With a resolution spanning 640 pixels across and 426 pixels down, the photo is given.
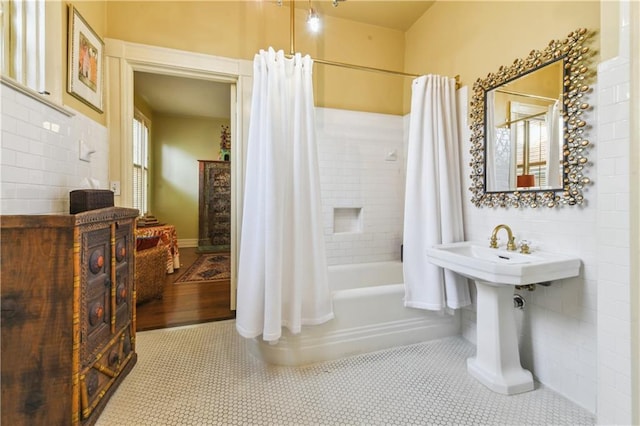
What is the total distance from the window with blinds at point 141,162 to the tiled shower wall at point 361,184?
3222 millimetres

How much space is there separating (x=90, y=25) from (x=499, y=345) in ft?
10.6

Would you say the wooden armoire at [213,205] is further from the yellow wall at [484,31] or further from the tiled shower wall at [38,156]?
the yellow wall at [484,31]

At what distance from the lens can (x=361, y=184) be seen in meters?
2.67

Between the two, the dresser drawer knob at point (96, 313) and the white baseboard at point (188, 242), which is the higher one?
the dresser drawer knob at point (96, 313)

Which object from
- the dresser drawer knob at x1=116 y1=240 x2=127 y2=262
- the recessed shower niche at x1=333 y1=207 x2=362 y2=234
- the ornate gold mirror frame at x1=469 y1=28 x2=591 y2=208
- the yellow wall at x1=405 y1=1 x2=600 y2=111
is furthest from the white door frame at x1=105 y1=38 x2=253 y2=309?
the ornate gold mirror frame at x1=469 y1=28 x2=591 y2=208

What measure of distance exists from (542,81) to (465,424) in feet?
6.04

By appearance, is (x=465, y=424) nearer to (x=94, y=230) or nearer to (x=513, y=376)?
(x=513, y=376)

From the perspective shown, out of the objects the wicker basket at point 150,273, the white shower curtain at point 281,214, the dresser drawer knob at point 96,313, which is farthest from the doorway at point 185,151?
the dresser drawer knob at point 96,313

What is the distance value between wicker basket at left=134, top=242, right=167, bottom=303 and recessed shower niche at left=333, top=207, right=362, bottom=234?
180 cm

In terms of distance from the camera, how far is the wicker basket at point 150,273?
2516 millimetres

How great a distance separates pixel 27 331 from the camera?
1023 mm

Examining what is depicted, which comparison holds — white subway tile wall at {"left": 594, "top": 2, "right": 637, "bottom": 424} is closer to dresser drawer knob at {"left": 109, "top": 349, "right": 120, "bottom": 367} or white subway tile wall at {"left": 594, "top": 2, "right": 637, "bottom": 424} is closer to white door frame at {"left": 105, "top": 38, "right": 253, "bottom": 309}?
white door frame at {"left": 105, "top": 38, "right": 253, "bottom": 309}

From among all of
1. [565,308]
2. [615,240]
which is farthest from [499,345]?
[615,240]

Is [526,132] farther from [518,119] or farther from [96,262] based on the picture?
[96,262]
